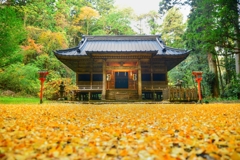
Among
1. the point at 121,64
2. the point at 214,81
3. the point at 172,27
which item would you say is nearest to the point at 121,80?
the point at 121,64

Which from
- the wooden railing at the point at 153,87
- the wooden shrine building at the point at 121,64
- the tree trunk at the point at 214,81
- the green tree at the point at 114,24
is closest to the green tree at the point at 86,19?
the green tree at the point at 114,24

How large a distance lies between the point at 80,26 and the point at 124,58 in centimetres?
1532

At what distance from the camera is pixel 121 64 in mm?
13758

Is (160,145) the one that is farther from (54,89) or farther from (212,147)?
(54,89)

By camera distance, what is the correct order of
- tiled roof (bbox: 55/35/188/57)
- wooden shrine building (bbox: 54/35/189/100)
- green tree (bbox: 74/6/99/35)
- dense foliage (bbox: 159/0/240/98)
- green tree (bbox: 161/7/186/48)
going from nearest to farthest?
dense foliage (bbox: 159/0/240/98) < wooden shrine building (bbox: 54/35/189/100) < tiled roof (bbox: 55/35/188/57) < green tree (bbox: 74/6/99/35) < green tree (bbox: 161/7/186/48)

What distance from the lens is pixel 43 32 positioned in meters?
16.7

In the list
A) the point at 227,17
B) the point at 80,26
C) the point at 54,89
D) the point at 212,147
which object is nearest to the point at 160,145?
the point at 212,147

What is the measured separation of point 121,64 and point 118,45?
315 centimetres

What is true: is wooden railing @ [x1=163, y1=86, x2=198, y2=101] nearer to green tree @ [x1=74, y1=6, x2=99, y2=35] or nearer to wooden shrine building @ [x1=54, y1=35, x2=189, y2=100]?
wooden shrine building @ [x1=54, y1=35, x2=189, y2=100]

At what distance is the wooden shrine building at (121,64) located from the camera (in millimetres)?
12328

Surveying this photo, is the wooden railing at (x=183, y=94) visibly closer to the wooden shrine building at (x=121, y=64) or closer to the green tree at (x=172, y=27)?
the wooden shrine building at (x=121, y=64)

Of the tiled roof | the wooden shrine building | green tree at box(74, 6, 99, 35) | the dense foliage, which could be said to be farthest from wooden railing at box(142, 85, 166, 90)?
green tree at box(74, 6, 99, 35)

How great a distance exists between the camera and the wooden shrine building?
12.3m

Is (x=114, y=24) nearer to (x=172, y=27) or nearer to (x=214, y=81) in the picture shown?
(x=172, y=27)
